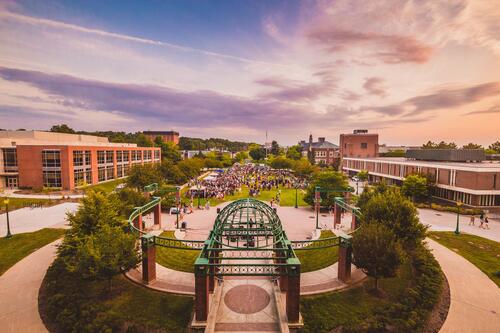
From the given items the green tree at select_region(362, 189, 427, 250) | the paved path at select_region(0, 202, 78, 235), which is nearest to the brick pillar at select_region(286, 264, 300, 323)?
the green tree at select_region(362, 189, 427, 250)

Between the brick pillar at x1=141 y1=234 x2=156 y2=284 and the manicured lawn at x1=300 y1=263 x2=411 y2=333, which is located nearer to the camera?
the manicured lawn at x1=300 y1=263 x2=411 y2=333

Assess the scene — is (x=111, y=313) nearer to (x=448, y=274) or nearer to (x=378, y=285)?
(x=378, y=285)

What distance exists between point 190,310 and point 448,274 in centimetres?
1659

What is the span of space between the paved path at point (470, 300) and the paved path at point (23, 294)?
19.6 metres

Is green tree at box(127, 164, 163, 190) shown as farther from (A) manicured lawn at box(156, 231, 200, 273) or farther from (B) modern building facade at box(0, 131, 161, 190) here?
(A) manicured lawn at box(156, 231, 200, 273)

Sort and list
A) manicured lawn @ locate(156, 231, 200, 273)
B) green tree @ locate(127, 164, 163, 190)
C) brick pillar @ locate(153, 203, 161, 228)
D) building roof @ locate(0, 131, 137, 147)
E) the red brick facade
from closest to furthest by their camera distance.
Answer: manicured lawn @ locate(156, 231, 200, 273) → brick pillar @ locate(153, 203, 161, 228) → green tree @ locate(127, 164, 163, 190) → the red brick facade → building roof @ locate(0, 131, 137, 147)

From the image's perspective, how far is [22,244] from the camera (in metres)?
21.6

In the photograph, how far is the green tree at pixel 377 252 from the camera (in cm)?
1307

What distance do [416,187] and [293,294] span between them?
118 feet

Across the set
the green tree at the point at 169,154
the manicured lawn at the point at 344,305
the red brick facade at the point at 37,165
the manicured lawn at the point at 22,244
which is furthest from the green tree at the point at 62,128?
the manicured lawn at the point at 344,305

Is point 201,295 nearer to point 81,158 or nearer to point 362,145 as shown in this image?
point 81,158

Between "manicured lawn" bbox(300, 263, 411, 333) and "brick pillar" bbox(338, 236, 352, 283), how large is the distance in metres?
0.81

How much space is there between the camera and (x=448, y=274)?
16.4 m

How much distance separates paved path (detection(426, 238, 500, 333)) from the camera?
38.4 ft
